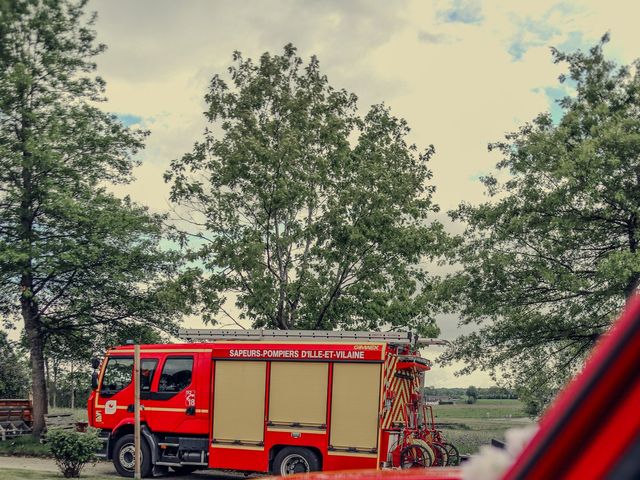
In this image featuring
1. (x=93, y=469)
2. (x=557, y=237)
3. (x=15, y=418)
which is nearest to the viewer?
(x=93, y=469)

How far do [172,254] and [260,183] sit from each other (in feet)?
19.8

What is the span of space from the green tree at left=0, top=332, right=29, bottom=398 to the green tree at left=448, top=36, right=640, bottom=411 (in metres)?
17.1

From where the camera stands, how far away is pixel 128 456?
62.2 feet

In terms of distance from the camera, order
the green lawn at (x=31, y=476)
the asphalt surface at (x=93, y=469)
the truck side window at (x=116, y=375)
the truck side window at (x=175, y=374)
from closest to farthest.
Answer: the green lawn at (x=31, y=476), the truck side window at (x=175, y=374), the truck side window at (x=116, y=375), the asphalt surface at (x=93, y=469)

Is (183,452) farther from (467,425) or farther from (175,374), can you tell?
(467,425)

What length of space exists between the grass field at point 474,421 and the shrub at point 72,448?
25.7 feet

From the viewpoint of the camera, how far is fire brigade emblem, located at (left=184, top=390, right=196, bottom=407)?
18.3m

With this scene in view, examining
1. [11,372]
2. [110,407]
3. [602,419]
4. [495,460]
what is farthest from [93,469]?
[11,372]

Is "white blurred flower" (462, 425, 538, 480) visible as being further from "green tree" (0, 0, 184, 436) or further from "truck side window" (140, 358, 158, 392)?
"green tree" (0, 0, 184, 436)

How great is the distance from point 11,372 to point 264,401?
2728 centimetres

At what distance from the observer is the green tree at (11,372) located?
31.7 meters

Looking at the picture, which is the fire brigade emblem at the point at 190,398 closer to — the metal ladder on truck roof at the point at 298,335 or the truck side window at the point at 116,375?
the metal ladder on truck roof at the point at 298,335

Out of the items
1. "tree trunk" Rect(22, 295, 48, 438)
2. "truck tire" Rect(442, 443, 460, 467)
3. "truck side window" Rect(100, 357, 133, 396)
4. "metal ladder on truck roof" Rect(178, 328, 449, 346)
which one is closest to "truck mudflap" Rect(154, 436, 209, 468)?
"truck side window" Rect(100, 357, 133, 396)

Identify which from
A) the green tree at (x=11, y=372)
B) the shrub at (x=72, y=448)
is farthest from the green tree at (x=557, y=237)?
the green tree at (x=11, y=372)
